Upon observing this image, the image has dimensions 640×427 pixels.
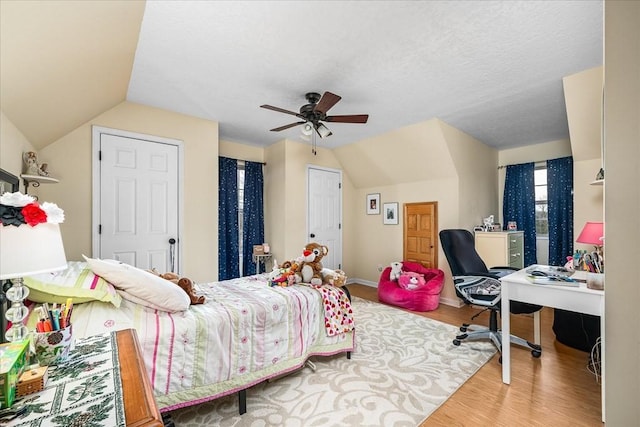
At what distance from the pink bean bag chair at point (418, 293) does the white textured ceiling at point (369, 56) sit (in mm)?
2315

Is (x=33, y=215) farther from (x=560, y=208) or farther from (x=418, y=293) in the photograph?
(x=560, y=208)

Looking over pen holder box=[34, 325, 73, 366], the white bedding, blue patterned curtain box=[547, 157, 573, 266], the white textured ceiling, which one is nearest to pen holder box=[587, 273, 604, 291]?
the white textured ceiling

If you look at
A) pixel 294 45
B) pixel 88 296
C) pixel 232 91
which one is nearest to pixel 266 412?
pixel 88 296

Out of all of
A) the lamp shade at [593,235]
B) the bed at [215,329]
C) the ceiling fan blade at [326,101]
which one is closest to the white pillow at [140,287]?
the bed at [215,329]

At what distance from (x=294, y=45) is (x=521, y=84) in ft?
7.51

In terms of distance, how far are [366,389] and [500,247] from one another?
10.5 feet

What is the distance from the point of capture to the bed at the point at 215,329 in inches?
57.9

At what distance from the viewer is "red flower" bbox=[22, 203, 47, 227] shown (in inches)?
36.4

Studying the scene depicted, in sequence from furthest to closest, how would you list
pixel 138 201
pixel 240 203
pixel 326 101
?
pixel 240 203
pixel 138 201
pixel 326 101

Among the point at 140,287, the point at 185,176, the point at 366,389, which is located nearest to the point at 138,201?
the point at 185,176

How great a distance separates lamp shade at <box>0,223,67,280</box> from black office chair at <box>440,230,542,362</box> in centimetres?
290

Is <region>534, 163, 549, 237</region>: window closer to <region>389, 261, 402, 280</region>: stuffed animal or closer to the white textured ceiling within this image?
the white textured ceiling

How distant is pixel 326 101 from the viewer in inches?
96.0

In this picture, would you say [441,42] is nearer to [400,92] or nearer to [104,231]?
[400,92]
